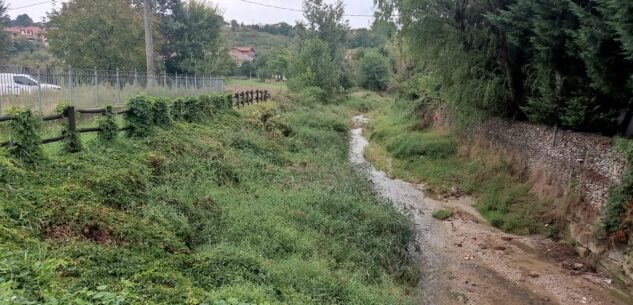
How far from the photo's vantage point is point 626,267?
9102mm

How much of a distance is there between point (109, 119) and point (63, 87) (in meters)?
5.79

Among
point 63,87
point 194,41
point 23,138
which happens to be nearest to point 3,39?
point 194,41

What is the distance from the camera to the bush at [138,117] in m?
11.2

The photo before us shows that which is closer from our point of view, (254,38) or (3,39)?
(3,39)

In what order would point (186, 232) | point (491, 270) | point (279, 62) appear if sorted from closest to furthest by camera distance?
point (186, 232)
point (491, 270)
point (279, 62)

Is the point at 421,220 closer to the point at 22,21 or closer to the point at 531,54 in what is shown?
the point at 531,54

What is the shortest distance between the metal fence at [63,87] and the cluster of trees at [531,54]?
34.9 feet

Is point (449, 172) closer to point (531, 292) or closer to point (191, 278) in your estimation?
point (531, 292)

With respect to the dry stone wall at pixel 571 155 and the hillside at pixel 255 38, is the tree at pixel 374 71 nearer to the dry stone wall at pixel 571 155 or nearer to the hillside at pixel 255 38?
the dry stone wall at pixel 571 155

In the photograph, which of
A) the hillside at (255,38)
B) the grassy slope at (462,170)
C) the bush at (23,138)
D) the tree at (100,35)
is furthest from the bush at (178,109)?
the hillside at (255,38)

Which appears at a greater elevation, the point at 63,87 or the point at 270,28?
the point at 270,28

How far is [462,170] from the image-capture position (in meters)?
17.3

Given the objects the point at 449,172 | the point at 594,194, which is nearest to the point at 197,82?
the point at 449,172

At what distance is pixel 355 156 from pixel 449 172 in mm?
5755
